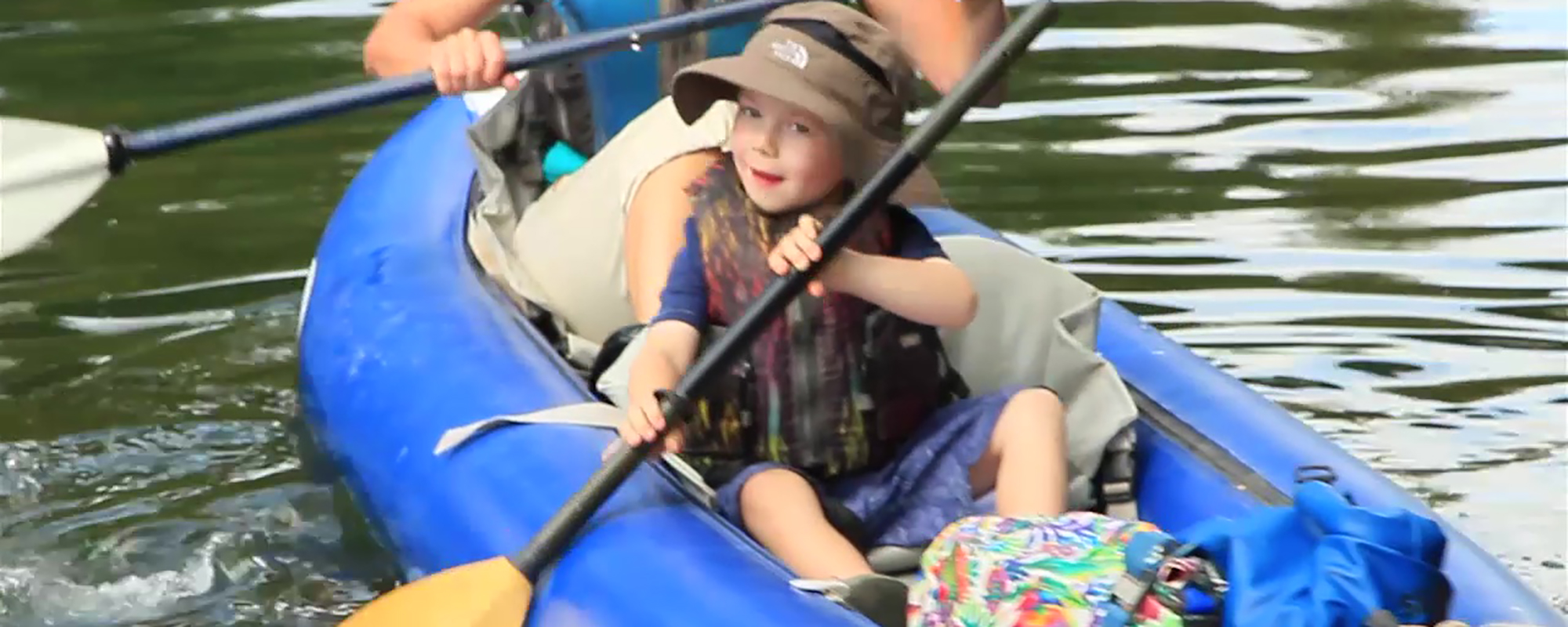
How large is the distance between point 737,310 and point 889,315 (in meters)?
0.19

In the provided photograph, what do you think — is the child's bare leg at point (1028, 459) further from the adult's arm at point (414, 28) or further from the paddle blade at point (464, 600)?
the adult's arm at point (414, 28)

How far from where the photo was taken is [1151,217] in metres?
4.79

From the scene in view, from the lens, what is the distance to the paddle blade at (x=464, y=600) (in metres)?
2.28

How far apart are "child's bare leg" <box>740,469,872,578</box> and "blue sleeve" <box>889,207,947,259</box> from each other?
0.32 metres

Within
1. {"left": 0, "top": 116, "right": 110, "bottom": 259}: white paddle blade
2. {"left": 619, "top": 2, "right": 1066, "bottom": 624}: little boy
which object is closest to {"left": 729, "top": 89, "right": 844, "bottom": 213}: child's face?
{"left": 619, "top": 2, "right": 1066, "bottom": 624}: little boy

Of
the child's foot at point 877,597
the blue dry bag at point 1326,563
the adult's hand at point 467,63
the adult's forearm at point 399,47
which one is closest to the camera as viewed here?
the blue dry bag at point 1326,563

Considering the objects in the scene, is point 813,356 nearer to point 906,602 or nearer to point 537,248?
point 906,602

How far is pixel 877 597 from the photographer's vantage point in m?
2.17

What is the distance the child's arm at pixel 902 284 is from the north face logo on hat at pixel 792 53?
191 mm

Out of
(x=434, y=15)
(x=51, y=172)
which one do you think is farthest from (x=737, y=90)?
(x=51, y=172)

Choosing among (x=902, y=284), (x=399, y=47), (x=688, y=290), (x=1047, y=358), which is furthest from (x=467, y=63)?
(x=1047, y=358)

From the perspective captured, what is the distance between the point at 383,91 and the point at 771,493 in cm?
93

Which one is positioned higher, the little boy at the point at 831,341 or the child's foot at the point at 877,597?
the little boy at the point at 831,341

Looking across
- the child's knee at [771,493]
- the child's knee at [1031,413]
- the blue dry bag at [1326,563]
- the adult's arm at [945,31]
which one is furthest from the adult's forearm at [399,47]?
the blue dry bag at [1326,563]
